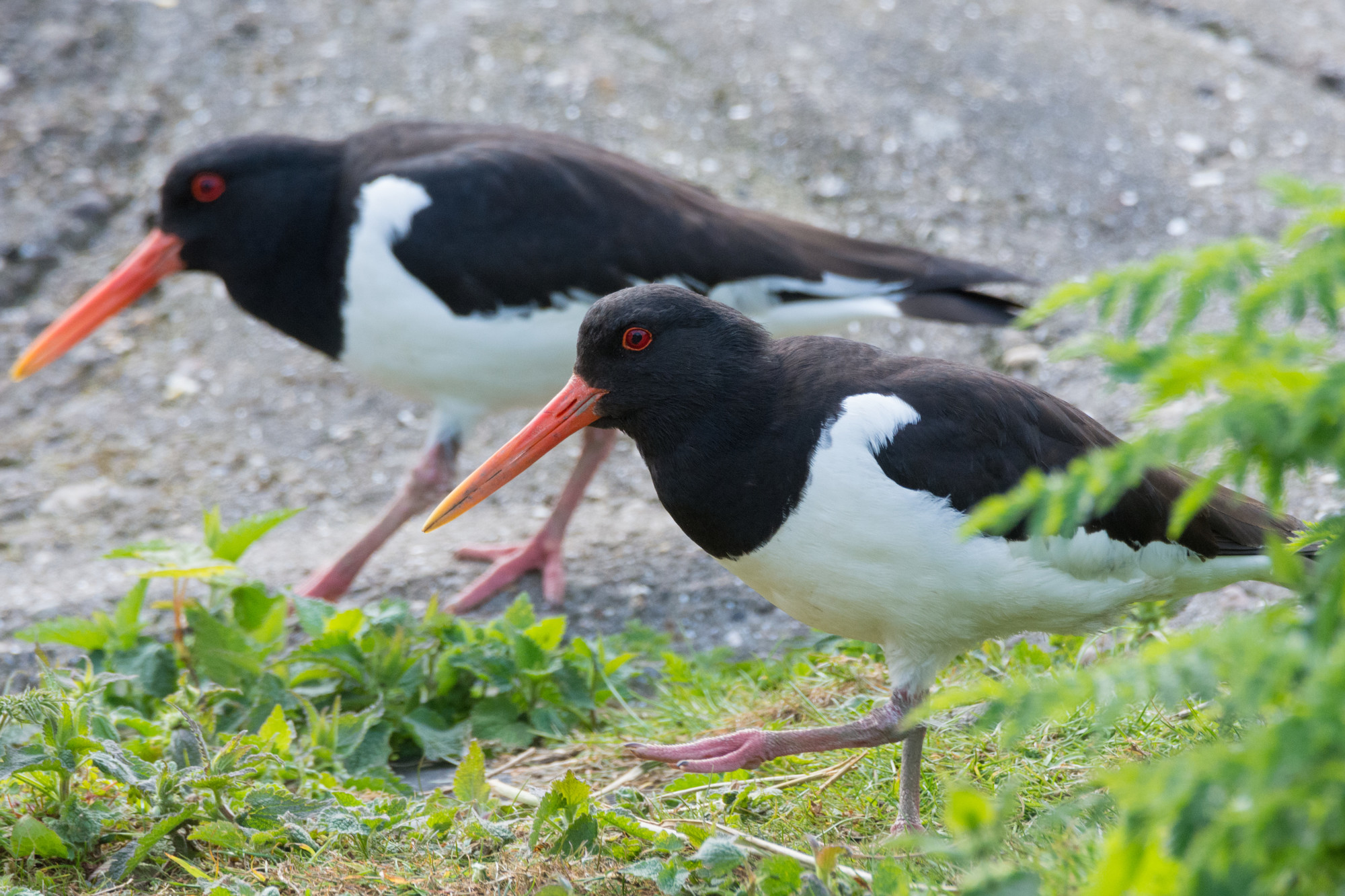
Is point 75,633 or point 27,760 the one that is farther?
point 75,633

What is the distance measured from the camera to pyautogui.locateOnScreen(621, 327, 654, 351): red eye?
304 centimetres

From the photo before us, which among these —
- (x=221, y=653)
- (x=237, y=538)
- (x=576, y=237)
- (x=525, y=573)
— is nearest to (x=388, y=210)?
(x=576, y=237)

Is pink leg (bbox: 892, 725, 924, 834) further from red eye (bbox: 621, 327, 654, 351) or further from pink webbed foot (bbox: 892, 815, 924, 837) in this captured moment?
red eye (bbox: 621, 327, 654, 351)

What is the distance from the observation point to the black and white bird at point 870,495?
9.00ft

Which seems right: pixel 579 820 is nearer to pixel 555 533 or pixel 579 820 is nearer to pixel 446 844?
pixel 446 844

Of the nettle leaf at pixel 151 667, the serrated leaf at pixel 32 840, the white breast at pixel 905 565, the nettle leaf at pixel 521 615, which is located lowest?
the nettle leaf at pixel 151 667

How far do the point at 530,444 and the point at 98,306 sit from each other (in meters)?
2.76

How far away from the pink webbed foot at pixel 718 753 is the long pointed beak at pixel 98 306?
311 centimetres

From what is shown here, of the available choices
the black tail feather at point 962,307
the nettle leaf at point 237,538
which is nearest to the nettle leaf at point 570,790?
the nettle leaf at point 237,538

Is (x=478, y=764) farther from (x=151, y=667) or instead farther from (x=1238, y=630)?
(x=1238, y=630)

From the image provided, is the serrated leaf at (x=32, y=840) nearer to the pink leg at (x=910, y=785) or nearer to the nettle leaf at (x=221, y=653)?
the nettle leaf at (x=221, y=653)

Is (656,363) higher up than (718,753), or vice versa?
(656,363)

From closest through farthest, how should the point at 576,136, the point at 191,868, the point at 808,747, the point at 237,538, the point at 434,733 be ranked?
the point at 191,868
the point at 808,747
the point at 434,733
the point at 237,538
the point at 576,136

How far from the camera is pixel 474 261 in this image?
14.4ft
